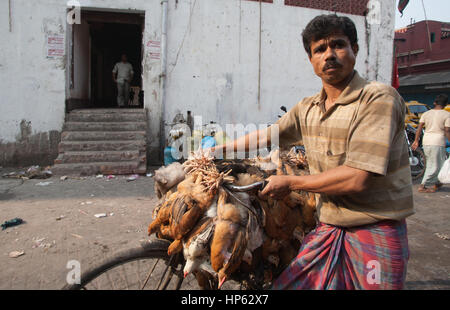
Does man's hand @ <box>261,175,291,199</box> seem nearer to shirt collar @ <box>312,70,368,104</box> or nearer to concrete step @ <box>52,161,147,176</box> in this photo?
shirt collar @ <box>312,70,368,104</box>

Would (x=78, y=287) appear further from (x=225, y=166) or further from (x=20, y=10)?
(x=20, y=10)

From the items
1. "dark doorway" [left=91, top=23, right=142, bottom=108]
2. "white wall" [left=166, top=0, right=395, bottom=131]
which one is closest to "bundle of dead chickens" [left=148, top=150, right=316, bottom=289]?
"white wall" [left=166, top=0, right=395, bottom=131]

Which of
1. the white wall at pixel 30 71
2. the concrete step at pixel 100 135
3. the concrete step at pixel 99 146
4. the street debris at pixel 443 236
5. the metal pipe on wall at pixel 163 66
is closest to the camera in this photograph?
the street debris at pixel 443 236

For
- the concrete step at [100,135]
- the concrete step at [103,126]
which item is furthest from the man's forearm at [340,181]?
the concrete step at [103,126]

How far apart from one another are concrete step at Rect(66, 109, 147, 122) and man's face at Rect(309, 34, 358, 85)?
22.7 ft

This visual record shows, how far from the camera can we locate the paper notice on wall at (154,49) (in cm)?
810

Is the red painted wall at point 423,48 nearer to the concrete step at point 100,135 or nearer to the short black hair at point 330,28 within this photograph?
the concrete step at point 100,135

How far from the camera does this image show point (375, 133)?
1.29m

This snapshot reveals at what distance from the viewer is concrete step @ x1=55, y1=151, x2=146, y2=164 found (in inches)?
265

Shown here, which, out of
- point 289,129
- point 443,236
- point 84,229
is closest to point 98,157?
point 84,229

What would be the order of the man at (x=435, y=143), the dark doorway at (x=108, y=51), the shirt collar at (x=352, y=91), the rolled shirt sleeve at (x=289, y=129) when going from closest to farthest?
the shirt collar at (x=352, y=91) < the rolled shirt sleeve at (x=289, y=129) < the man at (x=435, y=143) < the dark doorway at (x=108, y=51)

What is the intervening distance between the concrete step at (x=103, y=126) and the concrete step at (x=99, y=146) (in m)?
0.54

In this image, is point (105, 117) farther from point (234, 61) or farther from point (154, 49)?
point (234, 61)
